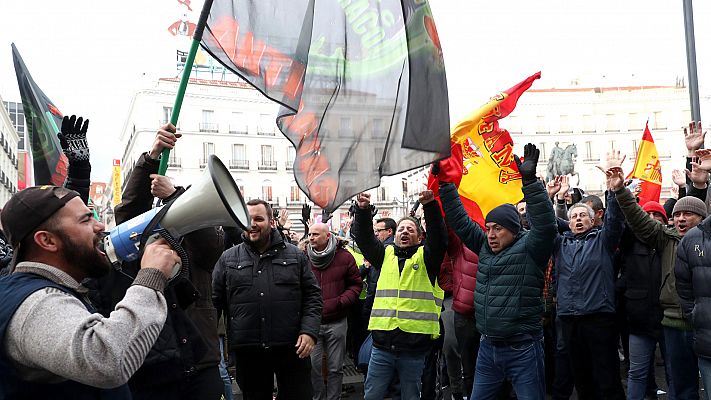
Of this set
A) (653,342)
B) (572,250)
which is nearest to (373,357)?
(572,250)

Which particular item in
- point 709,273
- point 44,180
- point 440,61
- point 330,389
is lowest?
point 330,389

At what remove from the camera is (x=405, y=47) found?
3688mm

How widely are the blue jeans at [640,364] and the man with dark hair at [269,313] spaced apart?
300cm

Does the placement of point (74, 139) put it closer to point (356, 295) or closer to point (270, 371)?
point (270, 371)

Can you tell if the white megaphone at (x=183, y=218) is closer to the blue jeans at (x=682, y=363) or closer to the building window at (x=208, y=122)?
the blue jeans at (x=682, y=363)

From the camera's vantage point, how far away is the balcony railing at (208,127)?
5409 centimetres

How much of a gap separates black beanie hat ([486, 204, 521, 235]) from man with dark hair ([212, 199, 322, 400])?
1.52 m

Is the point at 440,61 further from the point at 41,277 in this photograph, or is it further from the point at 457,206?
A: the point at 41,277

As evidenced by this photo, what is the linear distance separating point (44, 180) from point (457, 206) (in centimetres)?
333

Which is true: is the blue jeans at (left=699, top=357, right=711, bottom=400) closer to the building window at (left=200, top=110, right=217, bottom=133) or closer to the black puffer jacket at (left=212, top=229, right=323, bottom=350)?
the black puffer jacket at (left=212, top=229, right=323, bottom=350)

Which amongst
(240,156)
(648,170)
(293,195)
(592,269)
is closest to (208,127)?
(240,156)

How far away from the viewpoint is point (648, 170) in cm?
912

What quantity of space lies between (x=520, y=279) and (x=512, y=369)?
68 centimetres

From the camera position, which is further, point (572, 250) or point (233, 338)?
point (572, 250)
